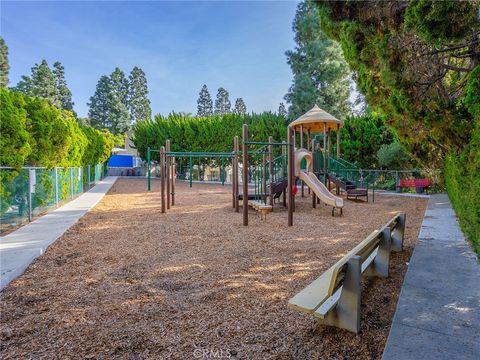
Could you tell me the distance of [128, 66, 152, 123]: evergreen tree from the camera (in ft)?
191

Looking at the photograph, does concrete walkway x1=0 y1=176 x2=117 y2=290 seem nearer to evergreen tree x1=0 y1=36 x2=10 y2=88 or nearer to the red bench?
the red bench

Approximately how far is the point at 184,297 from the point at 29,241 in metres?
3.86

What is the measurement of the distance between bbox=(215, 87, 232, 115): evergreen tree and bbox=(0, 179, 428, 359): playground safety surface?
68790 mm

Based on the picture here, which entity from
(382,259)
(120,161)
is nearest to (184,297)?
(382,259)

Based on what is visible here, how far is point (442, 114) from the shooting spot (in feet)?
13.0

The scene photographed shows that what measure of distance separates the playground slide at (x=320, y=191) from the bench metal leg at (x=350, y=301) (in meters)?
6.14

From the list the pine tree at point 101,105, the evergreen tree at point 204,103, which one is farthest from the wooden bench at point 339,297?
the evergreen tree at point 204,103

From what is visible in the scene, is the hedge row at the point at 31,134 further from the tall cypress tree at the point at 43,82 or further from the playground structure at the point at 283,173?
the tall cypress tree at the point at 43,82

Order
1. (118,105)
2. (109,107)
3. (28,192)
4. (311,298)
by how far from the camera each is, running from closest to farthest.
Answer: (311,298) < (28,192) < (118,105) < (109,107)

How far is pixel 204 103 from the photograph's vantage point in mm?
71125

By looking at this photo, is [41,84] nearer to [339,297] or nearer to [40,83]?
[40,83]

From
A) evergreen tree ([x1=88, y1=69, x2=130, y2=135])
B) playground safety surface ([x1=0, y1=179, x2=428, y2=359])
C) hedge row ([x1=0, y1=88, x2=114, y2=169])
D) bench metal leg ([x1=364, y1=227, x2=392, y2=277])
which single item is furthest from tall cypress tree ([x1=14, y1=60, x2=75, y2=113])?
bench metal leg ([x1=364, y1=227, x2=392, y2=277])

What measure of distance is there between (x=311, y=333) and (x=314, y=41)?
2562cm

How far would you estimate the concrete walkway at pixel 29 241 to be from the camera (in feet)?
13.0
